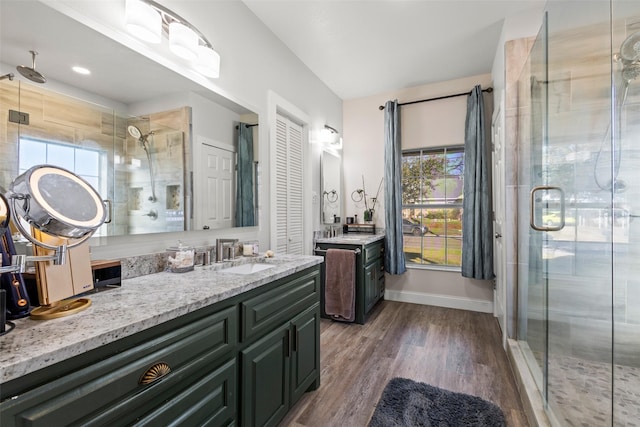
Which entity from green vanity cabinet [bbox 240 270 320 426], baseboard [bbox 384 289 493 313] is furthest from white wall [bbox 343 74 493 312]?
green vanity cabinet [bbox 240 270 320 426]

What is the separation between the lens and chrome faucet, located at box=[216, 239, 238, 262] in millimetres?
1869

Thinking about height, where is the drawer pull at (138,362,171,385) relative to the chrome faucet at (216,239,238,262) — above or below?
below

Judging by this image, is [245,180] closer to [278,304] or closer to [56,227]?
[278,304]

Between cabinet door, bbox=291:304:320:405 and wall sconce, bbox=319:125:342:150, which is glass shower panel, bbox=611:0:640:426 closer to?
cabinet door, bbox=291:304:320:405

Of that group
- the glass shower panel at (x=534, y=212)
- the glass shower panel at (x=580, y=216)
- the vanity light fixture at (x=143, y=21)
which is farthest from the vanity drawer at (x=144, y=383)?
the glass shower panel at (x=534, y=212)

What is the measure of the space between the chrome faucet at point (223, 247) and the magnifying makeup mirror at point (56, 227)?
0.87 meters

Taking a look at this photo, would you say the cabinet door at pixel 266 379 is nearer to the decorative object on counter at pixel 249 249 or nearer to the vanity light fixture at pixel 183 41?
the decorative object on counter at pixel 249 249

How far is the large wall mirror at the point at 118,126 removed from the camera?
1.05 metres

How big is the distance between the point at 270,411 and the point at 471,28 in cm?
324

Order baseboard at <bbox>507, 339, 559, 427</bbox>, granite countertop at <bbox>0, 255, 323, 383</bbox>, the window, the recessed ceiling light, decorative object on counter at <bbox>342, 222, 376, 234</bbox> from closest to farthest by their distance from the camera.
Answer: granite countertop at <bbox>0, 255, 323, 383</bbox> → the recessed ceiling light → baseboard at <bbox>507, 339, 559, 427</bbox> → the window → decorative object on counter at <bbox>342, 222, 376, 234</bbox>

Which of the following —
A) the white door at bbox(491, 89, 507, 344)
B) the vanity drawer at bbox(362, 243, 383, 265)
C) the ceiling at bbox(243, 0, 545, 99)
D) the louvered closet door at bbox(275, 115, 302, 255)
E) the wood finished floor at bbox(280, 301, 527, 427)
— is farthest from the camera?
the vanity drawer at bbox(362, 243, 383, 265)

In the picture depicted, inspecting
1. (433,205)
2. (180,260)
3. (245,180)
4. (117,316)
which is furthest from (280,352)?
(433,205)

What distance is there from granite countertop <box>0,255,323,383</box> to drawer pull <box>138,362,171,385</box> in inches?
5.1

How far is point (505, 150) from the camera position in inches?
97.3
